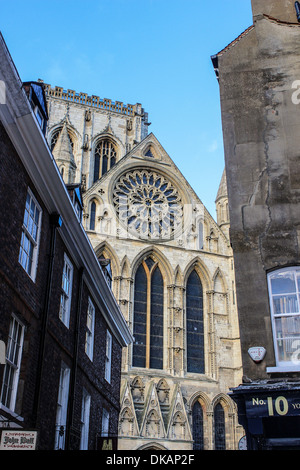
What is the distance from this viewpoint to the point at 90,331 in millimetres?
14547

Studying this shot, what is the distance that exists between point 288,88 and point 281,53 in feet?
3.30

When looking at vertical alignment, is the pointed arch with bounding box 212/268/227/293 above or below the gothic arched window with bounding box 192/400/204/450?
above

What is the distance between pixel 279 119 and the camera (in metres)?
12.0

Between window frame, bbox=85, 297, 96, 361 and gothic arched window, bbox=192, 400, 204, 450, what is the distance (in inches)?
535

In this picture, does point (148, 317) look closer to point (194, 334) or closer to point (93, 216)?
point (194, 334)

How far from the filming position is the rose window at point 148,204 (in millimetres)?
30828

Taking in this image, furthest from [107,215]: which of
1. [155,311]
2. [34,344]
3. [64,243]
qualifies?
[34,344]

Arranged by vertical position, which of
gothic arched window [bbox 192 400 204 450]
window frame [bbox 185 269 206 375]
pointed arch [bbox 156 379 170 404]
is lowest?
gothic arched window [bbox 192 400 204 450]

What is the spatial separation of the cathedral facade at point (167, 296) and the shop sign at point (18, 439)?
17.6 meters

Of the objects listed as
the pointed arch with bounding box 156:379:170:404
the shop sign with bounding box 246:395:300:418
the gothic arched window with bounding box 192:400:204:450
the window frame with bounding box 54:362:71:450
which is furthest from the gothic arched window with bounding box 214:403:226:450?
the shop sign with bounding box 246:395:300:418

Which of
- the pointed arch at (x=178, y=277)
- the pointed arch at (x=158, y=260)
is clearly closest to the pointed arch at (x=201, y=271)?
the pointed arch at (x=178, y=277)

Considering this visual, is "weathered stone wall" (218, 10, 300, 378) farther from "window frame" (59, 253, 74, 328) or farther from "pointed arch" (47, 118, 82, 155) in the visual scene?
"pointed arch" (47, 118, 82, 155)

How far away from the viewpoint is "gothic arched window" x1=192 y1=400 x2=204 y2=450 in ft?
85.3

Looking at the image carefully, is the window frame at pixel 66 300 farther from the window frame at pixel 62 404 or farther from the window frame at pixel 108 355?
the window frame at pixel 108 355
